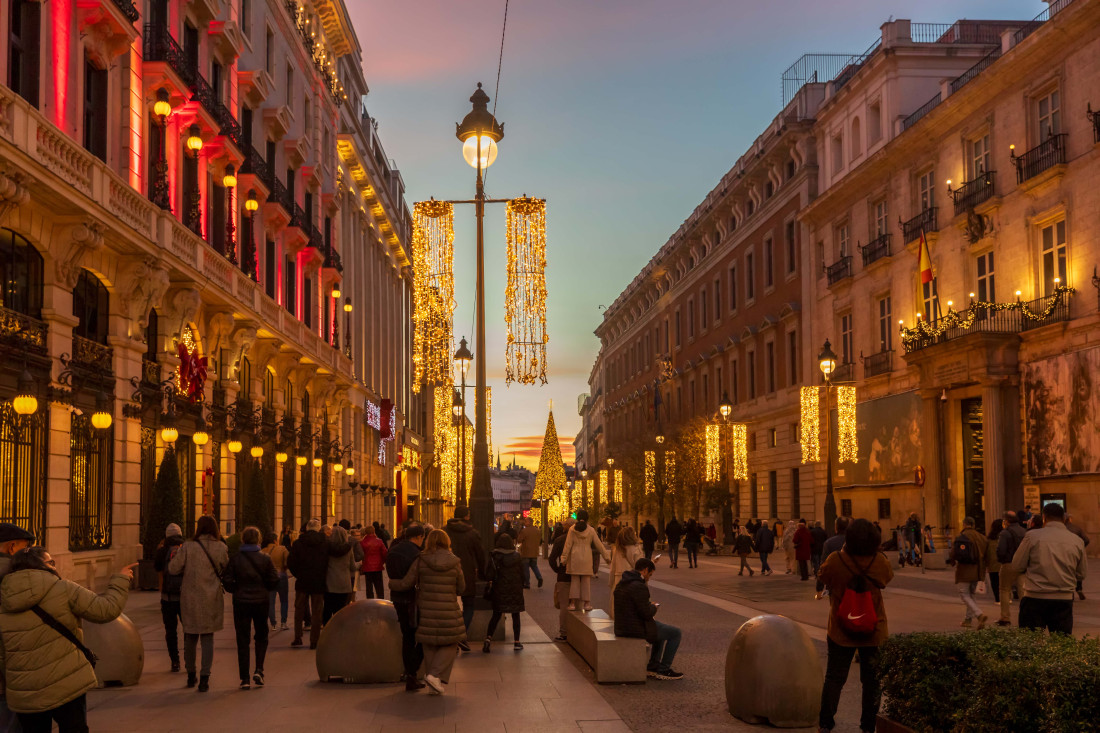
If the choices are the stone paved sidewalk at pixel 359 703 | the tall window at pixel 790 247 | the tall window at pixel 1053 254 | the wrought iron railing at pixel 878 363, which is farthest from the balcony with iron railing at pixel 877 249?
the stone paved sidewalk at pixel 359 703

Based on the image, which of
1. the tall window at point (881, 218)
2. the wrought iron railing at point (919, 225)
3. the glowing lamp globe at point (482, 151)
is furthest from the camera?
the tall window at point (881, 218)

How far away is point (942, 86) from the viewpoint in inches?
1581

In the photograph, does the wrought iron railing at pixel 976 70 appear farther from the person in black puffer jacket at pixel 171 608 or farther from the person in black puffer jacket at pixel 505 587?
the person in black puffer jacket at pixel 171 608

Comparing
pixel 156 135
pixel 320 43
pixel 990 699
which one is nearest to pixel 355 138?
pixel 320 43

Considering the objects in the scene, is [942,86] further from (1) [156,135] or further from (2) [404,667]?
(2) [404,667]

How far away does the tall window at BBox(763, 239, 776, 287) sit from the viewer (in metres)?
56.9

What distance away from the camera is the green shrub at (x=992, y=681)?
6.43 meters

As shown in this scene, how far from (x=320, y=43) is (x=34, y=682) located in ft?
149

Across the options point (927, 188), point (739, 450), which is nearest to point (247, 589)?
point (927, 188)

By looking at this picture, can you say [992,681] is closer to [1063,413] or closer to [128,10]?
[128,10]

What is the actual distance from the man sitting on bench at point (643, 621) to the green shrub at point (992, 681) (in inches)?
179

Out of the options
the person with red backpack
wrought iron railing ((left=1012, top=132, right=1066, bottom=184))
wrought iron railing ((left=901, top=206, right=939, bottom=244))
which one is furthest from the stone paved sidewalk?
wrought iron railing ((left=901, top=206, right=939, bottom=244))

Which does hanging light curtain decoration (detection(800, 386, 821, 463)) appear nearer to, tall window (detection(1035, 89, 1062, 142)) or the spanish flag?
the spanish flag

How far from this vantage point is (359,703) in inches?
462
